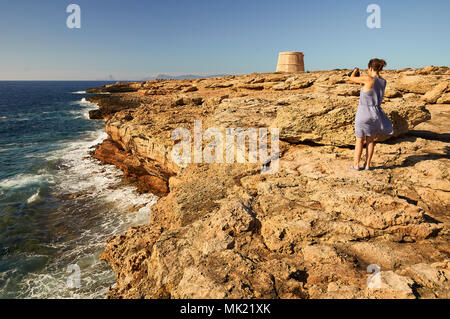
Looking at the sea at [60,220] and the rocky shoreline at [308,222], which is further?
the sea at [60,220]

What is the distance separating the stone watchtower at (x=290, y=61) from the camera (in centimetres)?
2830

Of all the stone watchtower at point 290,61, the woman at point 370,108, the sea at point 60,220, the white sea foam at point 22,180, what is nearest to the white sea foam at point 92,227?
the sea at point 60,220

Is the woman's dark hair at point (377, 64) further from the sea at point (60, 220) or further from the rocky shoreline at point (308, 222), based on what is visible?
the sea at point (60, 220)

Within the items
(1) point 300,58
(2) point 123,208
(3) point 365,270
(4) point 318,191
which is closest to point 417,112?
(4) point 318,191

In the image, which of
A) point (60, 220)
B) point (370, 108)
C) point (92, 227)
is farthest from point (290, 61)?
point (60, 220)

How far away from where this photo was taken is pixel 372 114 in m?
4.54

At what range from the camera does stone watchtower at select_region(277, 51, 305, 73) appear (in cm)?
2830

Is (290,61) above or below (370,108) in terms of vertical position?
above

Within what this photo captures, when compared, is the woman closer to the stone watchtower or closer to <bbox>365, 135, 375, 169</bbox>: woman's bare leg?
<bbox>365, 135, 375, 169</bbox>: woman's bare leg

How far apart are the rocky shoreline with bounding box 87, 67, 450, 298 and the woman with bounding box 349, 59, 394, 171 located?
747 millimetres

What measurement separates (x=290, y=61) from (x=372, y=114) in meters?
26.9

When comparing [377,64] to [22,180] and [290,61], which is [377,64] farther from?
[290,61]

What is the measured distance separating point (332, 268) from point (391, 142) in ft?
15.1

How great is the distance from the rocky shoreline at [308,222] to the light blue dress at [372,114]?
88 cm
